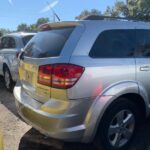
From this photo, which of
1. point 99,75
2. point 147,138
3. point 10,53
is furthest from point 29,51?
point 10,53

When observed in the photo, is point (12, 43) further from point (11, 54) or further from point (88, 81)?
point (88, 81)

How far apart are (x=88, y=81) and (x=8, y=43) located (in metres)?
4.97

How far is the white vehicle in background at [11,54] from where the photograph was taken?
7.49 m

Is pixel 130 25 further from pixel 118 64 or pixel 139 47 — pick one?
pixel 118 64

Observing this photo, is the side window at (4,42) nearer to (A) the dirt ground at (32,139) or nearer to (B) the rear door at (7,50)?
(B) the rear door at (7,50)

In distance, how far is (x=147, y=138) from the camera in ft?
15.6

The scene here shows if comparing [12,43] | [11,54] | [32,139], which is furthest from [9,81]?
[32,139]

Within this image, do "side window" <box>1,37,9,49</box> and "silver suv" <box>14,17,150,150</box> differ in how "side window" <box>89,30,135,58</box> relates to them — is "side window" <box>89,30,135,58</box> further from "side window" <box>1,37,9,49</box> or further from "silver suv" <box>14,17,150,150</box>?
"side window" <box>1,37,9,49</box>

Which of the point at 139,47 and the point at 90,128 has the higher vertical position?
the point at 139,47

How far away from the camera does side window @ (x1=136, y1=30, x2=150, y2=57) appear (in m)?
4.39

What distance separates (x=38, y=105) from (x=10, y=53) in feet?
13.1

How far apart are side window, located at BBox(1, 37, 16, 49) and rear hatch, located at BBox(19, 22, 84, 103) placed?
11.1 feet

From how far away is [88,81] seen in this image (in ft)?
12.2

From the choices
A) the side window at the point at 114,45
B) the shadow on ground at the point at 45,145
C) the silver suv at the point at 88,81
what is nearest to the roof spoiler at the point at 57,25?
the silver suv at the point at 88,81
